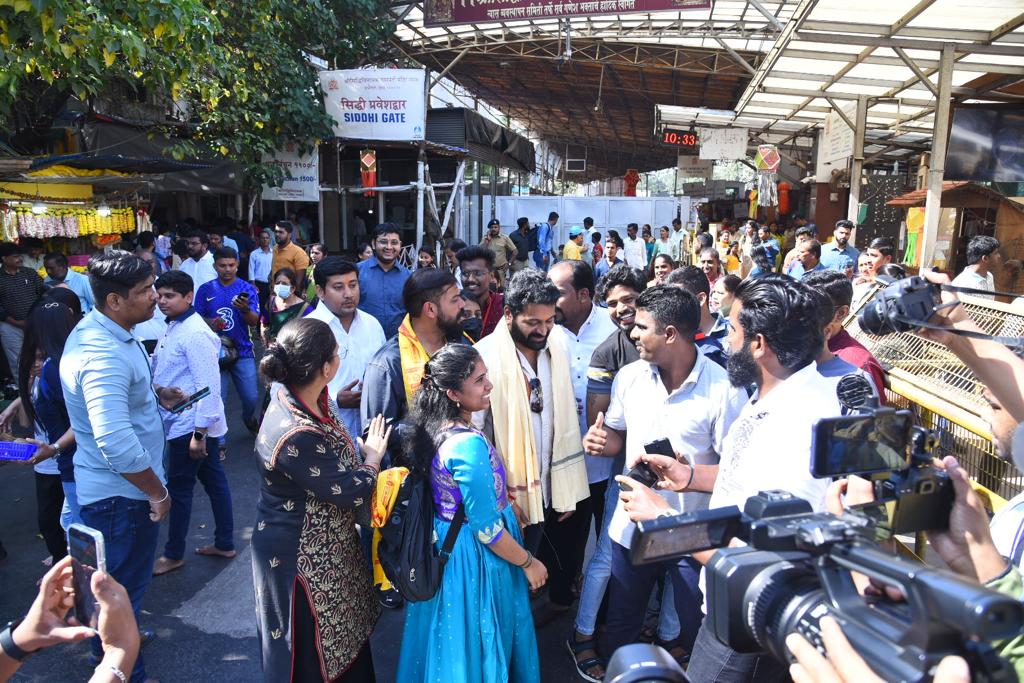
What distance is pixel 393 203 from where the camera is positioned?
47.3 feet

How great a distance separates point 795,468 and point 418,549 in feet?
3.87

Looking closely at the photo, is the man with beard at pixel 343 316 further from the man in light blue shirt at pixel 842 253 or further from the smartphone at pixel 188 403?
the man in light blue shirt at pixel 842 253

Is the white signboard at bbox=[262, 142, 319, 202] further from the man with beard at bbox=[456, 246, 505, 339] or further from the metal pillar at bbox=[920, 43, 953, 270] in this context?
the metal pillar at bbox=[920, 43, 953, 270]

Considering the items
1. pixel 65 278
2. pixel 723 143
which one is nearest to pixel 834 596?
pixel 65 278

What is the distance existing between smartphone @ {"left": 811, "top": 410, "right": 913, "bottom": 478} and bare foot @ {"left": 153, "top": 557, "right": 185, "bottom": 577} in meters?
3.61

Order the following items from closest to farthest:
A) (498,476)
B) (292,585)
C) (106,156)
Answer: (292,585) < (498,476) < (106,156)

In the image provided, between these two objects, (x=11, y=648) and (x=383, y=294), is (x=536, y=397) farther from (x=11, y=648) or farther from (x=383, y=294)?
(x=383, y=294)

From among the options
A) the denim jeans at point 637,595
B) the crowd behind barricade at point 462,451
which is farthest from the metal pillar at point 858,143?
the denim jeans at point 637,595

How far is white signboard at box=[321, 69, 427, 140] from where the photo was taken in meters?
10.8

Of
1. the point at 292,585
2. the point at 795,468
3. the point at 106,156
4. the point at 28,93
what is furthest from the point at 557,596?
the point at 28,93

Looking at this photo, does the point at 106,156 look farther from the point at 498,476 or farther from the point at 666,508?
the point at 666,508

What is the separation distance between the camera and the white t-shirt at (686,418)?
8.30 ft

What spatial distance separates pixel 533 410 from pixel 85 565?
1.82m

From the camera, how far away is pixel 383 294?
5.26 m
